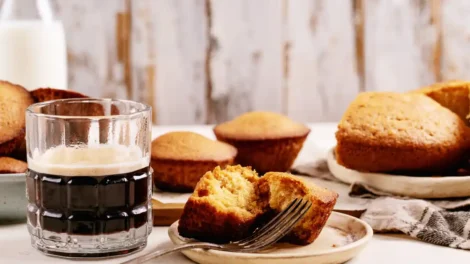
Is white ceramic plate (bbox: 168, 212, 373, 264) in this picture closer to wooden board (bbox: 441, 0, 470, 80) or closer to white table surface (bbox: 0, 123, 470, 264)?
white table surface (bbox: 0, 123, 470, 264)

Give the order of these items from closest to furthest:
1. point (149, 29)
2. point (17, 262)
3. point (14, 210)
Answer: point (17, 262) → point (14, 210) → point (149, 29)

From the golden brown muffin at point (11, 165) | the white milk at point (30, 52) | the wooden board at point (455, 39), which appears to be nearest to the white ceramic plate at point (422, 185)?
the golden brown muffin at point (11, 165)

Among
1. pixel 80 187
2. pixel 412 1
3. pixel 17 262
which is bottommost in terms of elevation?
pixel 17 262

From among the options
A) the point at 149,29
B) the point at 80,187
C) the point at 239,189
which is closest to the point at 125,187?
the point at 80,187

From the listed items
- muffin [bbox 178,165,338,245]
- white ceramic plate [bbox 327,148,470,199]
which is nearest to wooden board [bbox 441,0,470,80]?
white ceramic plate [bbox 327,148,470,199]

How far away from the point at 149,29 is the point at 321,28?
60 cm

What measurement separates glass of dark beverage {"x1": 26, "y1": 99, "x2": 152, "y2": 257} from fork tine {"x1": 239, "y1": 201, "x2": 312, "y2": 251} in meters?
0.18

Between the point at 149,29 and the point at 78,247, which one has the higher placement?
the point at 149,29

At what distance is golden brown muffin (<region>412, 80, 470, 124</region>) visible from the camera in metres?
1.59

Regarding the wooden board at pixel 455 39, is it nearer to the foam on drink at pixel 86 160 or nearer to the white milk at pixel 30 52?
the white milk at pixel 30 52

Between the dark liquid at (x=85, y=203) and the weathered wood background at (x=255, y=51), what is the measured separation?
163 centimetres

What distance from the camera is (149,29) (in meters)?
2.75

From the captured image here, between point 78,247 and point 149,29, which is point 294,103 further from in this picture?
point 78,247

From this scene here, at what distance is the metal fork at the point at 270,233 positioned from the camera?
3.55 ft
